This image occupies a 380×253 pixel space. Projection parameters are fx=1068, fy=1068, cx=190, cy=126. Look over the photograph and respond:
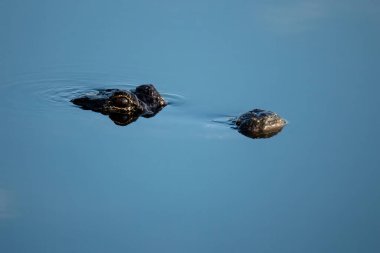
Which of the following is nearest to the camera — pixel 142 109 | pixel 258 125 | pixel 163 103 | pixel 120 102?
pixel 258 125

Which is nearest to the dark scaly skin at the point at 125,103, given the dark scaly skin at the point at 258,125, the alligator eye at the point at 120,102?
the alligator eye at the point at 120,102

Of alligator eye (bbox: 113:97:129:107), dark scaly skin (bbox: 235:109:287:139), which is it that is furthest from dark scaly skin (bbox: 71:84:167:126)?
dark scaly skin (bbox: 235:109:287:139)

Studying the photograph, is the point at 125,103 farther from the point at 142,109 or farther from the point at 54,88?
the point at 54,88

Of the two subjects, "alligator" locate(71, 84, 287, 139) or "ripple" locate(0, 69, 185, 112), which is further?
"ripple" locate(0, 69, 185, 112)

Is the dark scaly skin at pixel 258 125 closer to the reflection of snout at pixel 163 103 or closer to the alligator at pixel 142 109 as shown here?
the alligator at pixel 142 109

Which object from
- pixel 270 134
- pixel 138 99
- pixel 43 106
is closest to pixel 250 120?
pixel 270 134

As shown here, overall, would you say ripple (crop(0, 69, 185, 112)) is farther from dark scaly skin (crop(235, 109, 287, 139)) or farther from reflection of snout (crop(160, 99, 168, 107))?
dark scaly skin (crop(235, 109, 287, 139))

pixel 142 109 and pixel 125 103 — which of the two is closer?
pixel 125 103

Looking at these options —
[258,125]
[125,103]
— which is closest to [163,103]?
[125,103]
